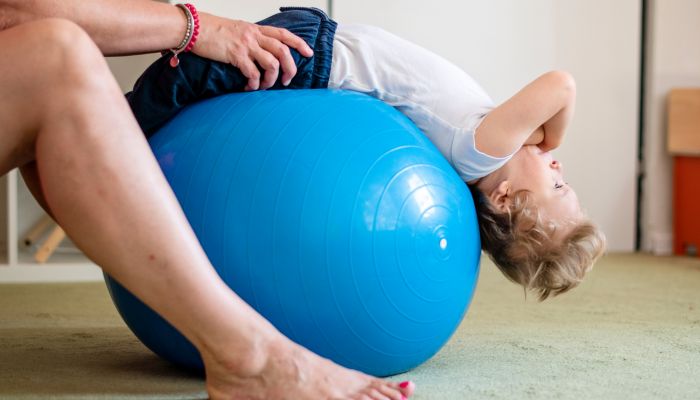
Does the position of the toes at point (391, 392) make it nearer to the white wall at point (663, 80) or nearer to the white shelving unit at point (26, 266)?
the white shelving unit at point (26, 266)

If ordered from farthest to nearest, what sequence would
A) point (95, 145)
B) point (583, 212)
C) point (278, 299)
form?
point (583, 212) → point (278, 299) → point (95, 145)

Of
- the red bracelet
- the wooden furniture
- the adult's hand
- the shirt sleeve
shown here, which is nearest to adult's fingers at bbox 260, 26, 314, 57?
the adult's hand

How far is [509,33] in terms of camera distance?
3473mm

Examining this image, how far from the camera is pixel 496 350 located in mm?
1734

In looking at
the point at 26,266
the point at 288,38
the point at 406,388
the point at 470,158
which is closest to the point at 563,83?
the point at 470,158

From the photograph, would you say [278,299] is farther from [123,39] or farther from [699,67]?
[699,67]

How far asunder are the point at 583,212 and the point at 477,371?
336mm

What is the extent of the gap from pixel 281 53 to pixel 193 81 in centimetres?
15

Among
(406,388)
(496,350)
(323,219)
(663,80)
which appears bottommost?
(663,80)

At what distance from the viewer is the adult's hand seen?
1.44m

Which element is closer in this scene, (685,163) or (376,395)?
(376,395)

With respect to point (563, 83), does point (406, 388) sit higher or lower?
lower

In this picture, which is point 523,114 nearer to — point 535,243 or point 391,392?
point 535,243

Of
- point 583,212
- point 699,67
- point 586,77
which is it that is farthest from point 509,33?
point 583,212
